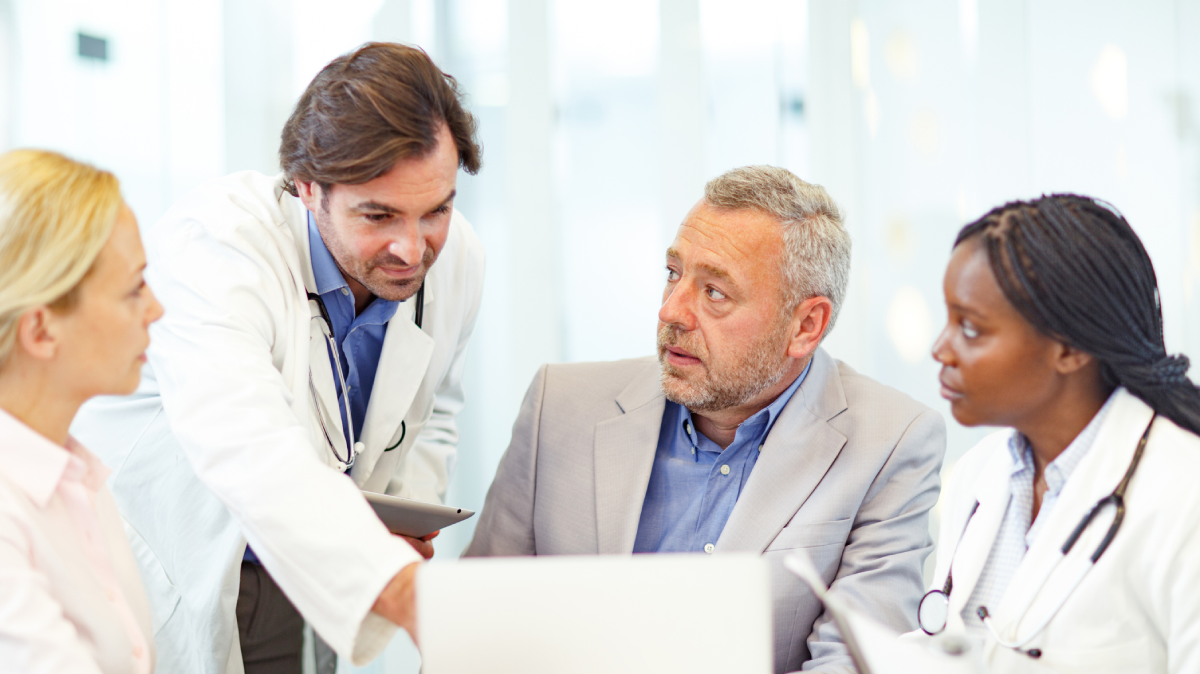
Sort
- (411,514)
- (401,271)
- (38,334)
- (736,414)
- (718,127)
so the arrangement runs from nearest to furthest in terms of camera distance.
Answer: (38,334) < (411,514) < (401,271) < (736,414) < (718,127)

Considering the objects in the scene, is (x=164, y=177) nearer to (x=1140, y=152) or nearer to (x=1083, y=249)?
(x=1083, y=249)

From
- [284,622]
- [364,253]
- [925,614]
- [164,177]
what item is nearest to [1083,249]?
[925,614]

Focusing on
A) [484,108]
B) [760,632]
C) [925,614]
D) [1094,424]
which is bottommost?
[925,614]

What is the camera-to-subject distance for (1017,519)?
1191mm

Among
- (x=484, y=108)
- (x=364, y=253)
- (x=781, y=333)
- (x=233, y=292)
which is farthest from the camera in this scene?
(x=484, y=108)

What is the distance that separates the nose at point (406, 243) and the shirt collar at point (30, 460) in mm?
576

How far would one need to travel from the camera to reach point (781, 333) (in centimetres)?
167

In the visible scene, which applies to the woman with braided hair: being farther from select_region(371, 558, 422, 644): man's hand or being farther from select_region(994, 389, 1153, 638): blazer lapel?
select_region(371, 558, 422, 644): man's hand

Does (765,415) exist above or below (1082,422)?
below

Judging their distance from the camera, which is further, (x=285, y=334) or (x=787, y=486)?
(x=787, y=486)

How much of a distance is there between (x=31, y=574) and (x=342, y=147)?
2.46ft

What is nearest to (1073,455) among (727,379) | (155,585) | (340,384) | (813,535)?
(813,535)

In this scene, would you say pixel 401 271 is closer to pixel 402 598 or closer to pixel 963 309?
pixel 402 598

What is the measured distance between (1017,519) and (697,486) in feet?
1.99
